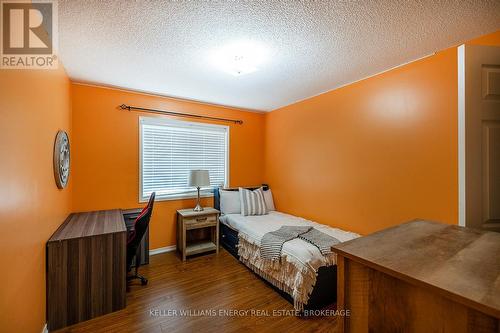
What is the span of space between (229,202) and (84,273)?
2005 millimetres

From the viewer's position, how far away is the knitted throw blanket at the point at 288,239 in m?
2.15

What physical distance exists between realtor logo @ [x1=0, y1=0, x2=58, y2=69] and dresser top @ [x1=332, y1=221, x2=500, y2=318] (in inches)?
78.8

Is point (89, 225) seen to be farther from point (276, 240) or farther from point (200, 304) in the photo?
point (276, 240)

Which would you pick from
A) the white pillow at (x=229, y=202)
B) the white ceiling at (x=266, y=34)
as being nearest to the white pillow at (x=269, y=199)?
the white pillow at (x=229, y=202)

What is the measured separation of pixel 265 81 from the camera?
2.66 metres

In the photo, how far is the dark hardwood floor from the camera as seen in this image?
5.81ft

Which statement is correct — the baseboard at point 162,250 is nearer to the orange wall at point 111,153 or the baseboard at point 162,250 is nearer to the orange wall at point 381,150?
the orange wall at point 111,153

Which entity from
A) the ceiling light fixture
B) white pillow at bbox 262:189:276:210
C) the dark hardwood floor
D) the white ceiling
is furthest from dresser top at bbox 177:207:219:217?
the ceiling light fixture

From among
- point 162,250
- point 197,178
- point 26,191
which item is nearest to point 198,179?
point 197,178

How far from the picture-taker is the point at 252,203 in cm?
343

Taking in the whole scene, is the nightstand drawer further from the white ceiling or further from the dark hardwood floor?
the white ceiling

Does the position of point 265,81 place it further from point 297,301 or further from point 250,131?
point 297,301

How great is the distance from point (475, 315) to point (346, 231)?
7.42ft

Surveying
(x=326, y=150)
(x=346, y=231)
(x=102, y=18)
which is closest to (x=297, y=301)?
(x=346, y=231)
